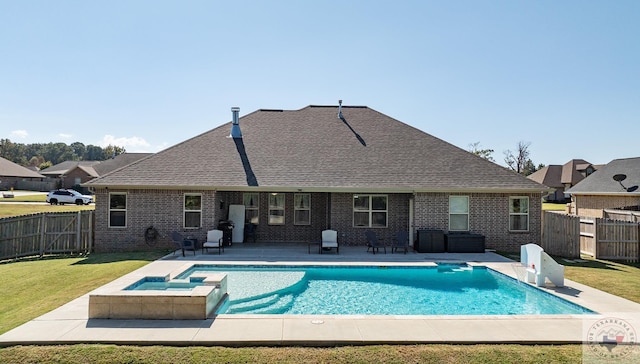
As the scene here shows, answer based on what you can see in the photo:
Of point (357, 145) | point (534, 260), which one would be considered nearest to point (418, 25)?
point (357, 145)

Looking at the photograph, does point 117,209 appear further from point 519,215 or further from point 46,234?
point 519,215

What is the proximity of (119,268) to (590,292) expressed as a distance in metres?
13.4

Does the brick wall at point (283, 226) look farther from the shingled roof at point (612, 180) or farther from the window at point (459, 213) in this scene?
the shingled roof at point (612, 180)

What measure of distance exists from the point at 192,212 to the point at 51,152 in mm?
137008

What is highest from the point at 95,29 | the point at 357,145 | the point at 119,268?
the point at 95,29

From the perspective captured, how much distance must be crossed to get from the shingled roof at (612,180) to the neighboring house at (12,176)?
69005 mm

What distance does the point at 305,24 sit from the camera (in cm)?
1535

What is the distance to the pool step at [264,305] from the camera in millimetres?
9000

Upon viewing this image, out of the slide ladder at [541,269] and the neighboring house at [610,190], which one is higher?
the neighboring house at [610,190]

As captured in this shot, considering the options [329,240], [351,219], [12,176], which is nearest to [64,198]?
[12,176]

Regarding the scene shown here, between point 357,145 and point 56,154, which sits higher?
point 56,154

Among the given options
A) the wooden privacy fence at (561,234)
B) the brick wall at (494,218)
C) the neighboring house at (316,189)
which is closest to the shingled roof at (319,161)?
the neighboring house at (316,189)

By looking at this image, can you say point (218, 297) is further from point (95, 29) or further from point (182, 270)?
point (95, 29)

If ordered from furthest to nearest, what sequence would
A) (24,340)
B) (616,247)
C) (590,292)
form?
(616,247) → (590,292) → (24,340)
